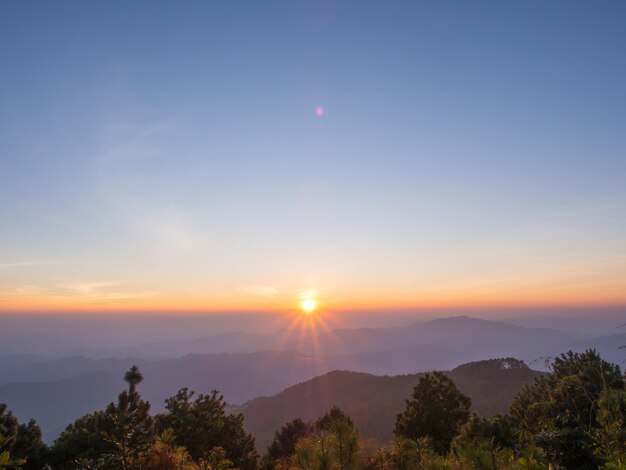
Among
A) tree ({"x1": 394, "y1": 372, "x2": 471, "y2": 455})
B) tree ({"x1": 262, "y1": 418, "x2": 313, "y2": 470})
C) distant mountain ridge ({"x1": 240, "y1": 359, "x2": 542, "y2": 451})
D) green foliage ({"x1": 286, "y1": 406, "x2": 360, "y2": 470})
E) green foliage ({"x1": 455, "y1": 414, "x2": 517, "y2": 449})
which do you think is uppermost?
green foliage ({"x1": 286, "y1": 406, "x2": 360, "y2": 470})

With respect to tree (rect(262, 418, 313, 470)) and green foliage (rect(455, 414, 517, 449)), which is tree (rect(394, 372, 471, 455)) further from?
tree (rect(262, 418, 313, 470))

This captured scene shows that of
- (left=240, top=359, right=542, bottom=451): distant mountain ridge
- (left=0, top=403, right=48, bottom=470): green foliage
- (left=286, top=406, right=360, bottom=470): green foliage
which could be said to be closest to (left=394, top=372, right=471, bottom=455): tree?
(left=286, top=406, right=360, bottom=470): green foliage

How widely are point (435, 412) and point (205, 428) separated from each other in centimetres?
1536

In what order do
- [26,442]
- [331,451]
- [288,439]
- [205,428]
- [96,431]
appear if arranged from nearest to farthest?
[331,451], [26,442], [96,431], [205,428], [288,439]

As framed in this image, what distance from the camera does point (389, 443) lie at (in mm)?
11797

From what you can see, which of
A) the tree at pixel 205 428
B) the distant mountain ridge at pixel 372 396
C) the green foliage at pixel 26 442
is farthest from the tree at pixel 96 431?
the distant mountain ridge at pixel 372 396

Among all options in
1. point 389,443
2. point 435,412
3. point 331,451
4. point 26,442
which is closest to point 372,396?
point 435,412

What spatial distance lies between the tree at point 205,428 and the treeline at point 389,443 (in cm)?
6

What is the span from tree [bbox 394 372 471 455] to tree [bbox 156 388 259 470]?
415 inches

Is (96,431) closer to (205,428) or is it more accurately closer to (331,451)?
(205,428)

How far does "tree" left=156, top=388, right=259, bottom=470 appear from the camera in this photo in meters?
22.3

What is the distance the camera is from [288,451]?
33.8 m

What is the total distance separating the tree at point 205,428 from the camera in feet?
73.0

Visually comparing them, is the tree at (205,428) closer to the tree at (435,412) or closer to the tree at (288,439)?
the tree at (288,439)
